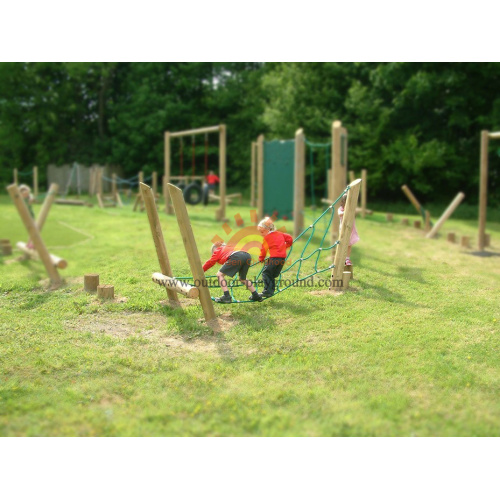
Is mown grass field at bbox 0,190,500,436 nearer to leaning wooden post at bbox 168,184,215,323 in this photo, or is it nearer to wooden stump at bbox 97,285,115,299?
wooden stump at bbox 97,285,115,299

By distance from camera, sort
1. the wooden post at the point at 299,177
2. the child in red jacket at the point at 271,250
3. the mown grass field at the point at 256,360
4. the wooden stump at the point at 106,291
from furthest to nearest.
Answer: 1. the wooden post at the point at 299,177
2. the wooden stump at the point at 106,291
3. the child in red jacket at the point at 271,250
4. the mown grass field at the point at 256,360

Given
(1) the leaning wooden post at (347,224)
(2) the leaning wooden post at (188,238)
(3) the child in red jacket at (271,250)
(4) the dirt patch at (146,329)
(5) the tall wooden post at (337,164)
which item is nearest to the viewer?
(4) the dirt patch at (146,329)

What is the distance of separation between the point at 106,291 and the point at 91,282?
470 millimetres

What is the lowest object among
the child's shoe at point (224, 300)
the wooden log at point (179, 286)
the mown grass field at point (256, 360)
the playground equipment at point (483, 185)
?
the mown grass field at point (256, 360)

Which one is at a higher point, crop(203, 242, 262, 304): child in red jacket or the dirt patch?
crop(203, 242, 262, 304): child in red jacket

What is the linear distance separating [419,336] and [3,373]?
13.0 feet

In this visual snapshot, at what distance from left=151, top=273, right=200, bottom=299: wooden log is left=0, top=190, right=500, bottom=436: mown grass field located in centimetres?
33

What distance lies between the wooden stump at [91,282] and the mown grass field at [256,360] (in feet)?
0.64

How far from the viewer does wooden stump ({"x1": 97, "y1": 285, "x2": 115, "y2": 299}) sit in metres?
6.88

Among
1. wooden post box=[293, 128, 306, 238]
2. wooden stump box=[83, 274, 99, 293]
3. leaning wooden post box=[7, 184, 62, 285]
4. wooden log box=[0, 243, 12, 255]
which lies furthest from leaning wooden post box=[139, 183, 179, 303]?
wooden post box=[293, 128, 306, 238]

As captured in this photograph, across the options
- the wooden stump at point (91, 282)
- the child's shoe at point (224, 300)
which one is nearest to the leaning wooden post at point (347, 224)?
the child's shoe at point (224, 300)

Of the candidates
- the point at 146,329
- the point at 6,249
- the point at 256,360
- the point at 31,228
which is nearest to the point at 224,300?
the point at 146,329

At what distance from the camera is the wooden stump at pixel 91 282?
23.7 feet

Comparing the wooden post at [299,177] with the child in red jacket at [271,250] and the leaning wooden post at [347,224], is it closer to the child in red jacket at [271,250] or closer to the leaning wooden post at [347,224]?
the leaning wooden post at [347,224]
